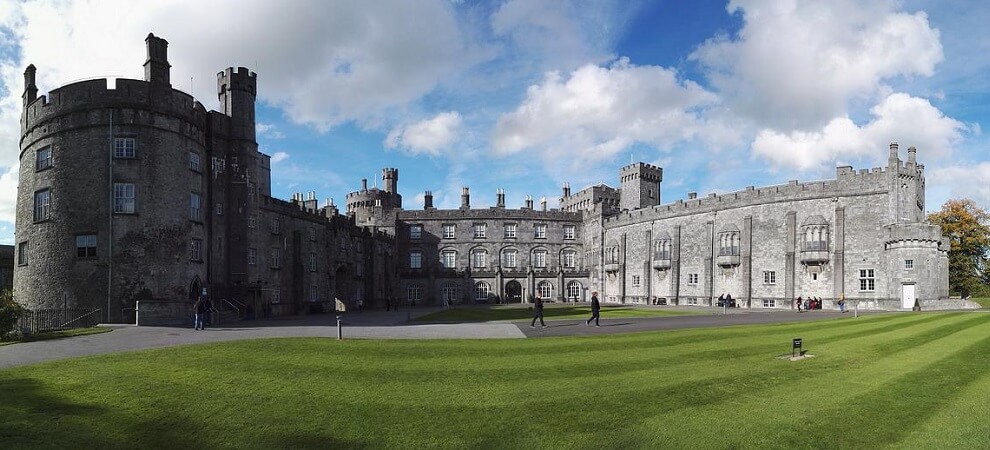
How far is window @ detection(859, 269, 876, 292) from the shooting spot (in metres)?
47.7

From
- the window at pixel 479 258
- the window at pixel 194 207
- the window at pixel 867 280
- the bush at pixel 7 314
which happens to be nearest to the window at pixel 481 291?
the window at pixel 479 258

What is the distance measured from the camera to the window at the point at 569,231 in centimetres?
7750

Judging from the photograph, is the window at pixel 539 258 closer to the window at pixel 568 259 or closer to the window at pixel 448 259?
the window at pixel 568 259

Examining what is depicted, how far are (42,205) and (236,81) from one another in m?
13.2

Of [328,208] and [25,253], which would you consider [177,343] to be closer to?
[25,253]

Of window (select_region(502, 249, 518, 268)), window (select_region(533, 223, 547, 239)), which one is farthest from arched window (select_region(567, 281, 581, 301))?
window (select_region(502, 249, 518, 268))

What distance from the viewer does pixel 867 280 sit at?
48.0m

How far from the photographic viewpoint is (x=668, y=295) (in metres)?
64.1

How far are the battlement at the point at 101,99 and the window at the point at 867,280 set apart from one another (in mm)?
52261

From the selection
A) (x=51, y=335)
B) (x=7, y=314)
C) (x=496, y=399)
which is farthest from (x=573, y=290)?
(x=496, y=399)

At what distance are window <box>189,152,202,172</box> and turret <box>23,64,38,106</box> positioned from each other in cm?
948

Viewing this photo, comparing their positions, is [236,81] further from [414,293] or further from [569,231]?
[569,231]

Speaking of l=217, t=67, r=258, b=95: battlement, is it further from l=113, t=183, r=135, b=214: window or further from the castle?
l=113, t=183, r=135, b=214: window

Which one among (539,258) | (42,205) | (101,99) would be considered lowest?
(539,258)
